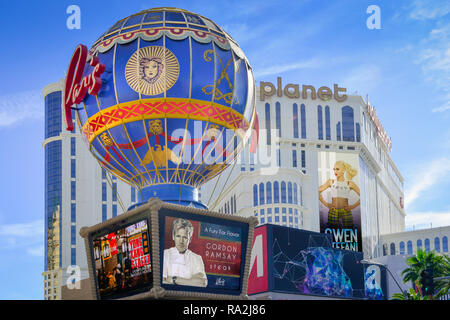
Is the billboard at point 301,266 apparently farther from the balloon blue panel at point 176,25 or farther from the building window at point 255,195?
the building window at point 255,195

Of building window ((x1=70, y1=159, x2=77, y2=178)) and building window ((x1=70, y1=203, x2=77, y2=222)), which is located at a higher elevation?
building window ((x1=70, y1=159, x2=77, y2=178))

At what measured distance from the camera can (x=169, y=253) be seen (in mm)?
43906

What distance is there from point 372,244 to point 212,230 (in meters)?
124

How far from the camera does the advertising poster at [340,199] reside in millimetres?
153500

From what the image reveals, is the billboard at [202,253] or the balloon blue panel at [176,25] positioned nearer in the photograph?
the billboard at [202,253]

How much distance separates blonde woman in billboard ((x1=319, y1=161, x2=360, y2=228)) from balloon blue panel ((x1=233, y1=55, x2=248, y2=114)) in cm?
10725

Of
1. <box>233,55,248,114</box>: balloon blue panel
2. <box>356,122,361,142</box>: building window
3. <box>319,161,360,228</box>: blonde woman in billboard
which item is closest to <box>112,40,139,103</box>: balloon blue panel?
<box>233,55,248,114</box>: balloon blue panel

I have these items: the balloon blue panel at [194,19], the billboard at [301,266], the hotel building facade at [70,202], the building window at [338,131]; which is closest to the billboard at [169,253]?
the balloon blue panel at [194,19]

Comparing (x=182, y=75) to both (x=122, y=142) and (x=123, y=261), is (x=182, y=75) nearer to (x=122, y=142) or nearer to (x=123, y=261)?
(x=122, y=142)

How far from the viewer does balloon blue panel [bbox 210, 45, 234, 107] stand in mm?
46812

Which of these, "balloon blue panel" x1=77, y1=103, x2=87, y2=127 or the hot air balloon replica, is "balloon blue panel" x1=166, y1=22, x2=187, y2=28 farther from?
"balloon blue panel" x1=77, y1=103, x2=87, y2=127

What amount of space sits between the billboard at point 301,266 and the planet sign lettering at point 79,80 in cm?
2578

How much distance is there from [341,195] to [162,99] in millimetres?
115182
